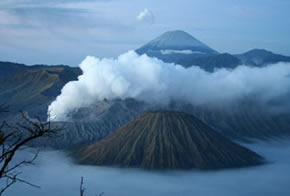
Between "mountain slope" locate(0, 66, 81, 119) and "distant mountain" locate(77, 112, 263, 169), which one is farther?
"mountain slope" locate(0, 66, 81, 119)

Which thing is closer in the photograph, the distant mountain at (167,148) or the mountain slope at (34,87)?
the distant mountain at (167,148)

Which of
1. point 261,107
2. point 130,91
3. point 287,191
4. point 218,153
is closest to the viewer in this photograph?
point 287,191

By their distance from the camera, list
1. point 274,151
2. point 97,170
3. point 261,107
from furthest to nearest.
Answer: point 261,107, point 274,151, point 97,170

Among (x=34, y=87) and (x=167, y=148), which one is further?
(x=34, y=87)

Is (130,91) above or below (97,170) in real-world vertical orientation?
above

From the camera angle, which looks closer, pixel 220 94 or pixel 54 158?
pixel 54 158

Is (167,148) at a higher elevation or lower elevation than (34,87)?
lower

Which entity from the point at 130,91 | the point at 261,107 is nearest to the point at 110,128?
the point at 130,91

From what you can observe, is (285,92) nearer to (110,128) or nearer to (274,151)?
(274,151)
